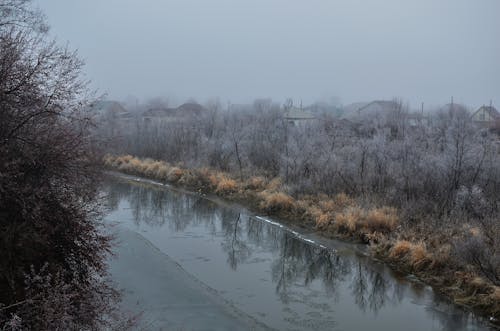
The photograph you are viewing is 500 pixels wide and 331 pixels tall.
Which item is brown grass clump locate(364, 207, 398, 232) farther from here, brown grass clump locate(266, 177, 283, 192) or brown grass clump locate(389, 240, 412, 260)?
brown grass clump locate(266, 177, 283, 192)

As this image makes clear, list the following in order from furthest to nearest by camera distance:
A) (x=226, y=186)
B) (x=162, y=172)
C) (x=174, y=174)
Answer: (x=162, y=172)
(x=174, y=174)
(x=226, y=186)

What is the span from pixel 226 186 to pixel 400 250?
12.7 metres

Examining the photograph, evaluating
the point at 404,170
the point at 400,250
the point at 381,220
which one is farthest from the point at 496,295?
the point at 404,170

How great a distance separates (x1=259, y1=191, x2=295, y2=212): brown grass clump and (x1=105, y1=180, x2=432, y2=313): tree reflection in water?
1.06m

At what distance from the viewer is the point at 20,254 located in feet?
24.2

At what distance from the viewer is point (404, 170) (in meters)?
19.9

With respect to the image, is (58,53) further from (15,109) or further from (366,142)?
(366,142)

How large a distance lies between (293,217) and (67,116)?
12.9m

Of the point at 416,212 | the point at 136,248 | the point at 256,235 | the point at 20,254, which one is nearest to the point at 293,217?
the point at 256,235

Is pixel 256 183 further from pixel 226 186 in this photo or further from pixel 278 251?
pixel 278 251

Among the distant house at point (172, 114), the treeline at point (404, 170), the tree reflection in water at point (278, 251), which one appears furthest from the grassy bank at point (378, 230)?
the distant house at point (172, 114)

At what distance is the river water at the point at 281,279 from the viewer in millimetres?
11297

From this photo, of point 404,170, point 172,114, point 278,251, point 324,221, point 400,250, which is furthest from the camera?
point 172,114

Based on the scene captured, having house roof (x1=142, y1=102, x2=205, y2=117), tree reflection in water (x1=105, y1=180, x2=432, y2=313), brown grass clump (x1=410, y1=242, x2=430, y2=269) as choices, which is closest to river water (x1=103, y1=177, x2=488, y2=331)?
tree reflection in water (x1=105, y1=180, x2=432, y2=313)
